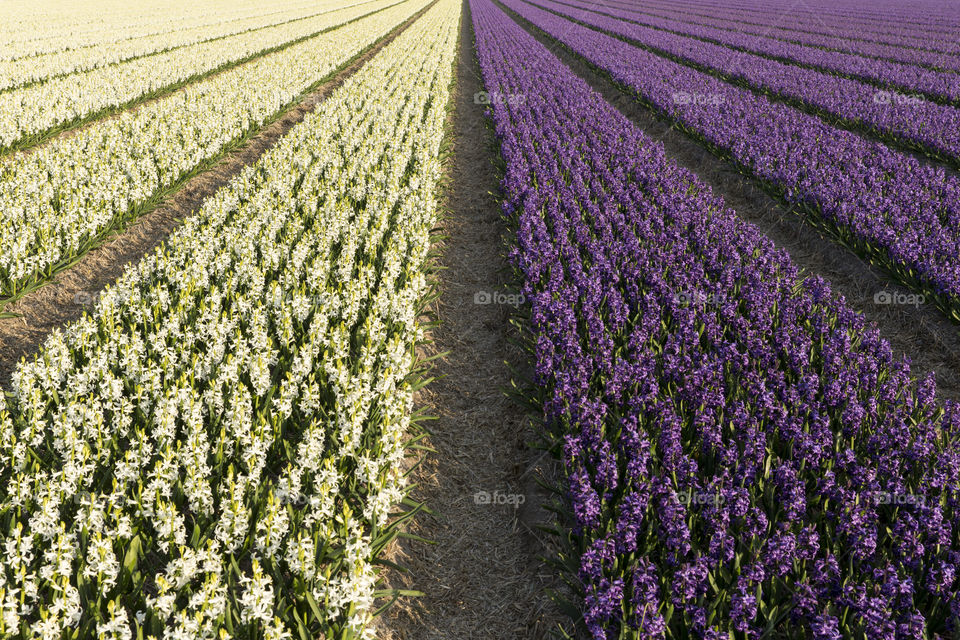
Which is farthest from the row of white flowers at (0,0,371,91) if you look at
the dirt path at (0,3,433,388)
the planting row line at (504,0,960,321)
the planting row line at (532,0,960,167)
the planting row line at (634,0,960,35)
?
the planting row line at (634,0,960,35)

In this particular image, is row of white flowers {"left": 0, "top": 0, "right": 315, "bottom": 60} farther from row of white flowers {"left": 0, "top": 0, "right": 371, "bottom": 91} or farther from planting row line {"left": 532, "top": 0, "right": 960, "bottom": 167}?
planting row line {"left": 532, "top": 0, "right": 960, "bottom": 167}

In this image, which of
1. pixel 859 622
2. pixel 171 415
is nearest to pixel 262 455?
pixel 171 415

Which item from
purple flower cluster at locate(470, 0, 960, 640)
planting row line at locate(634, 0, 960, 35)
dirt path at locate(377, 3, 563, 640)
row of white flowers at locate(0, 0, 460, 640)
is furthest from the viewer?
planting row line at locate(634, 0, 960, 35)

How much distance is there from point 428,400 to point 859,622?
5135 millimetres

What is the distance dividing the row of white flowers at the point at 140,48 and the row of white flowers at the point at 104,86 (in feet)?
0.96

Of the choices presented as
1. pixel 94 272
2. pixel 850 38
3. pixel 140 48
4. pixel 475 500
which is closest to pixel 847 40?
pixel 850 38

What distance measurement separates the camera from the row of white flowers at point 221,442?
13.4 ft

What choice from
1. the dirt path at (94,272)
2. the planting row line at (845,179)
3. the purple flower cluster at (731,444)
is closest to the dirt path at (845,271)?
the planting row line at (845,179)

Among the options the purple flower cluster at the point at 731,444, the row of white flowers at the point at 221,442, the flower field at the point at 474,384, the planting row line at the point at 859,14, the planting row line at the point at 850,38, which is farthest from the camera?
the planting row line at the point at 859,14

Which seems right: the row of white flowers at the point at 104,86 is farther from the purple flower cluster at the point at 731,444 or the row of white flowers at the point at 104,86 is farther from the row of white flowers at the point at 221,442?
the purple flower cluster at the point at 731,444

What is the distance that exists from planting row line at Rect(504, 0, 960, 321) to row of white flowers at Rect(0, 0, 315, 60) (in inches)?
1246

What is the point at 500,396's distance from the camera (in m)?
7.80

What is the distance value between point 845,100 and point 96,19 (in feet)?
169

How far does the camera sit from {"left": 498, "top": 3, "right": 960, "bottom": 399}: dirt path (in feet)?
28.1
